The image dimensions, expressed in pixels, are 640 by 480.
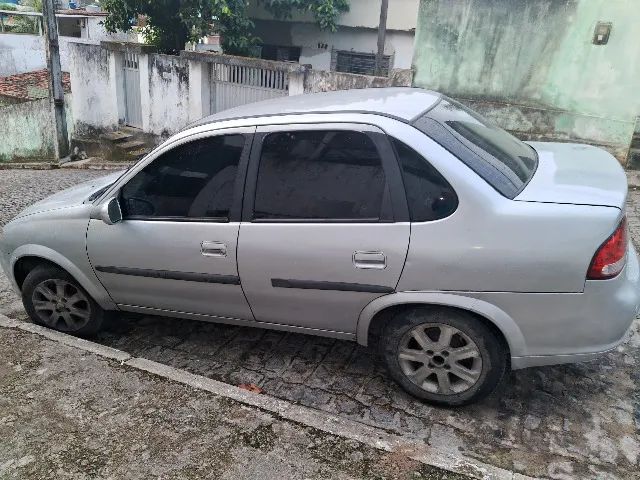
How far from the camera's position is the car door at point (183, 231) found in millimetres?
3422

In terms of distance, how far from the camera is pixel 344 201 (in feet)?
10.4

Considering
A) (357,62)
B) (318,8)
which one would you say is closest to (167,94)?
(318,8)

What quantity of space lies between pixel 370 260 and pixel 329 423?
0.93 m

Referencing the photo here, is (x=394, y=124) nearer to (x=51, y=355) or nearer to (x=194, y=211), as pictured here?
(x=194, y=211)

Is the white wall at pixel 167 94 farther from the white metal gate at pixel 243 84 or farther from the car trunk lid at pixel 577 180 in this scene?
the car trunk lid at pixel 577 180

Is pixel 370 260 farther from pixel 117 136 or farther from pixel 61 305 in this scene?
pixel 117 136

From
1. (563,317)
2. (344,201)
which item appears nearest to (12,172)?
(344,201)

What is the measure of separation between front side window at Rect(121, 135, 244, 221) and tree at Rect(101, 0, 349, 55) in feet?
27.9

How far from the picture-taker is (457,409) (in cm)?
330

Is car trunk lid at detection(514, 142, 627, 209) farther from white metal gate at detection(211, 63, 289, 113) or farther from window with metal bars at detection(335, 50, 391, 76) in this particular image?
window with metal bars at detection(335, 50, 391, 76)

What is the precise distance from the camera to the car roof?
3.32m

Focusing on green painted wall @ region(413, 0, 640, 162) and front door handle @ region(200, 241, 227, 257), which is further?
green painted wall @ region(413, 0, 640, 162)

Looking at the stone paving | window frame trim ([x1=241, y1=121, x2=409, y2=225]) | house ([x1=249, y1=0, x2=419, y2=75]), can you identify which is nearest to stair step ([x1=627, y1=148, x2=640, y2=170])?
the stone paving

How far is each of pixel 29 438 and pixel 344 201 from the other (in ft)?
7.09
